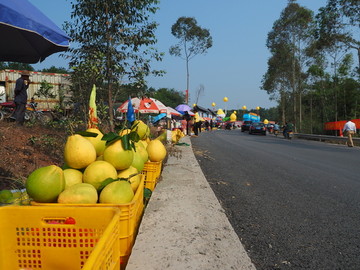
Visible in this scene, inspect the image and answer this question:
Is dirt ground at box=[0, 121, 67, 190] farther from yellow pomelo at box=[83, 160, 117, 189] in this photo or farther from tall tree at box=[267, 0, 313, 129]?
tall tree at box=[267, 0, 313, 129]

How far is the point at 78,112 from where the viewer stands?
888cm

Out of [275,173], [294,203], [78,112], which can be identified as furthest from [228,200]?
[78,112]

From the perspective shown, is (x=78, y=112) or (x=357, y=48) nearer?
(x=78, y=112)

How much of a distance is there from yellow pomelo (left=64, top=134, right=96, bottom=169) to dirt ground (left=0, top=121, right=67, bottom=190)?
6.66 ft

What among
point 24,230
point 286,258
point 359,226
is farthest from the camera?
point 359,226

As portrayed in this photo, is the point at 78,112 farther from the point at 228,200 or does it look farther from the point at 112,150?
the point at 112,150

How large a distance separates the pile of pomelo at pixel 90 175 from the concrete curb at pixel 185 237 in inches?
13.8

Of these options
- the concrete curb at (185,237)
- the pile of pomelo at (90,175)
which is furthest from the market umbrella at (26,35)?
the concrete curb at (185,237)

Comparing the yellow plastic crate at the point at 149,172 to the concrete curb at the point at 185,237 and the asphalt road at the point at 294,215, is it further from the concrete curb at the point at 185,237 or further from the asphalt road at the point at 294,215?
the asphalt road at the point at 294,215

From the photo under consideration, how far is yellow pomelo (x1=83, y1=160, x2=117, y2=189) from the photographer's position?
221 cm

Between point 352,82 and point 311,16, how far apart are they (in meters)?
9.57

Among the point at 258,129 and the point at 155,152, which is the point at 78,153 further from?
the point at 258,129

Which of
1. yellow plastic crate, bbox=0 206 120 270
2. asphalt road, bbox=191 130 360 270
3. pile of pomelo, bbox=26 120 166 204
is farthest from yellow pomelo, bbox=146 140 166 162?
yellow plastic crate, bbox=0 206 120 270

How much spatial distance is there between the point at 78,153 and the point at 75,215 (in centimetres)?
84
